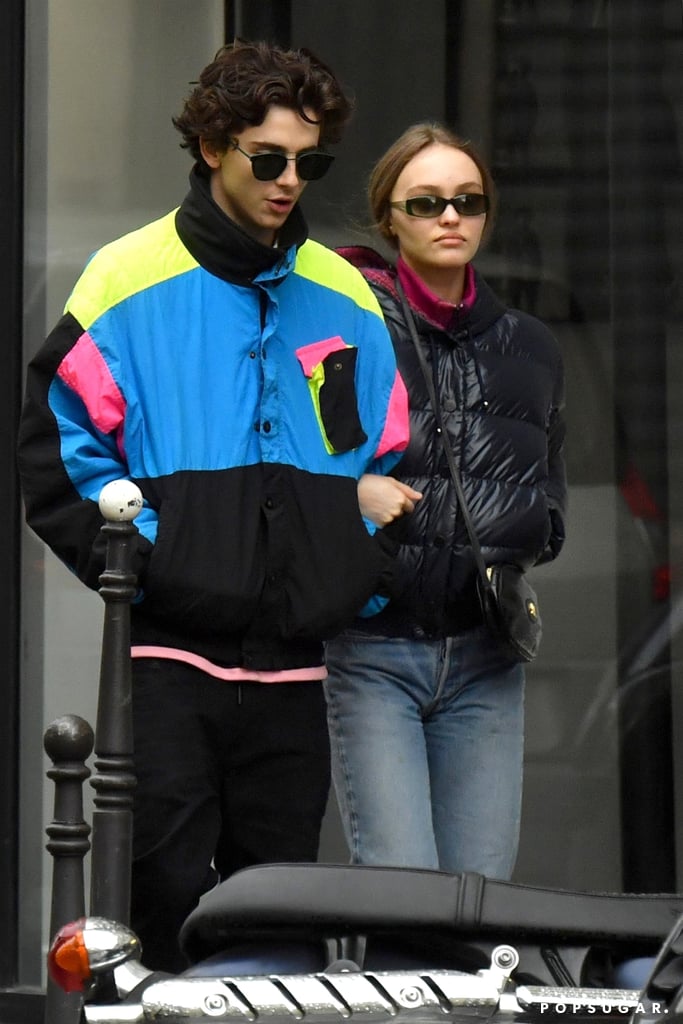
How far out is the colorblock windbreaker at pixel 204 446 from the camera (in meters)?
4.15

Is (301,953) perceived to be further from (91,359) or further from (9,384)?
(9,384)

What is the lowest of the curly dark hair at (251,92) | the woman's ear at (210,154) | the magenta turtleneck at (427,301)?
the magenta turtleneck at (427,301)

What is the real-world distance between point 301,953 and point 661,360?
3814 millimetres

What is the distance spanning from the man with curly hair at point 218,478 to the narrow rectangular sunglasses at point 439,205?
46 cm

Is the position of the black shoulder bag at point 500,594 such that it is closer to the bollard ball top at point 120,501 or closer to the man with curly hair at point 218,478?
the man with curly hair at point 218,478

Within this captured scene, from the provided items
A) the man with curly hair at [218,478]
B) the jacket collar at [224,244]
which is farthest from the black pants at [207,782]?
the jacket collar at [224,244]

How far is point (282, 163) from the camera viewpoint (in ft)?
13.9

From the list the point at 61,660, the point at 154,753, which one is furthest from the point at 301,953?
the point at 61,660

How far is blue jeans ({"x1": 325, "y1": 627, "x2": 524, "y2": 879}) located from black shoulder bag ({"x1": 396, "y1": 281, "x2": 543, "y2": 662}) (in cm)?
9

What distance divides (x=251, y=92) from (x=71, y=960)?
2044mm

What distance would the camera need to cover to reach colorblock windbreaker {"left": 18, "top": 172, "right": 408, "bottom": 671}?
163 inches

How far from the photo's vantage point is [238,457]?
4219 mm
